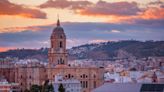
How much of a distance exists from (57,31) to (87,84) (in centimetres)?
691

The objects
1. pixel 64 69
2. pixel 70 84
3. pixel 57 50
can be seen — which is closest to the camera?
pixel 70 84

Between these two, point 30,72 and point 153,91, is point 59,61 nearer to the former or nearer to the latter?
point 30,72

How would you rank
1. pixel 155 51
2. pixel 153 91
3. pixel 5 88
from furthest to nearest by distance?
pixel 155 51 → pixel 5 88 → pixel 153 91

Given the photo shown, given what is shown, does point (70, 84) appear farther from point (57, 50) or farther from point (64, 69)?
point (57, 50)

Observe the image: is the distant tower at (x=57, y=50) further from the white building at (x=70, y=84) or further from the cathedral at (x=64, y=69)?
the white building at (x=70, y=84)

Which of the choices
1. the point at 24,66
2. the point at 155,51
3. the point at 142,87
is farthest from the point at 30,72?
the point at 155,51

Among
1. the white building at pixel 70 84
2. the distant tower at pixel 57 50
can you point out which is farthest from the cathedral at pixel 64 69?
the white building at pixel 70 84

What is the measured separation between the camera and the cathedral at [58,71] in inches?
3570

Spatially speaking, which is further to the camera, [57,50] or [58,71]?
[57,50]

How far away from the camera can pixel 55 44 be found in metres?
91.9

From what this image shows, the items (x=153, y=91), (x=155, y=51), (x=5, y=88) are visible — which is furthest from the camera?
(x=155, y=51)

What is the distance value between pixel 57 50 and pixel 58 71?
242cm

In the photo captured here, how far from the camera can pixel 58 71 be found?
298ft

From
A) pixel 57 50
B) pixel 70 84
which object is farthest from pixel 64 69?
pixel 70 84
